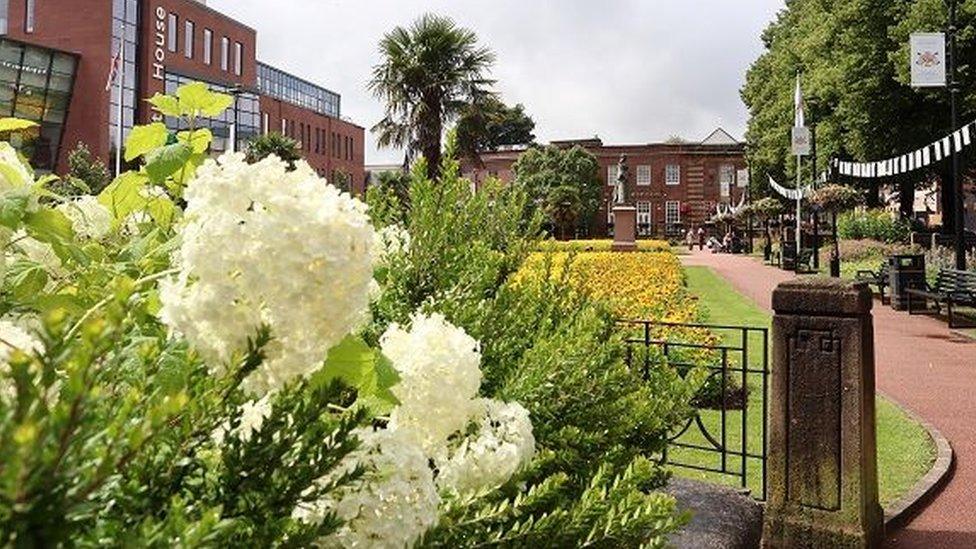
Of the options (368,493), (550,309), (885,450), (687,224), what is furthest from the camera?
(687,224)

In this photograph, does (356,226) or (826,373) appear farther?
(826,373)

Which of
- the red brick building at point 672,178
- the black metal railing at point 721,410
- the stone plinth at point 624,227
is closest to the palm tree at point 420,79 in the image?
the stone plinth at point 624,227

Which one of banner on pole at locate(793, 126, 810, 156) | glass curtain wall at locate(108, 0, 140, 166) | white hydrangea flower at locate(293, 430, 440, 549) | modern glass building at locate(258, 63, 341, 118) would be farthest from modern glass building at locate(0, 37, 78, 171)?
white hydrangea flower at locate(293, 430, 440, 549)

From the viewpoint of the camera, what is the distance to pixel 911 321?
1559cm

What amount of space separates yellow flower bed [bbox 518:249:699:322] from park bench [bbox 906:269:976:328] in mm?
4201

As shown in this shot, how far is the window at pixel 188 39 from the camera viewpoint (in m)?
49.3

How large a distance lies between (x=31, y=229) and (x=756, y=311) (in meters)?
16.2

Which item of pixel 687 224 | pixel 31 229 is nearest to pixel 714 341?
pixel 31 229

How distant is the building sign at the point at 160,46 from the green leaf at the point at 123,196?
157 feet

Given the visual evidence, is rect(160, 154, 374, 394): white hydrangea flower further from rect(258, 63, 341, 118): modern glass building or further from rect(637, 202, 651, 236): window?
rect(637, 202, 651, 236): window

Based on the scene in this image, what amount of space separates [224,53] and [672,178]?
3396cm

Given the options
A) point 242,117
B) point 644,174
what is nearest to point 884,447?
point 242,117

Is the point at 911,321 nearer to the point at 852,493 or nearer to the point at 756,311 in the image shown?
the point at 756,311

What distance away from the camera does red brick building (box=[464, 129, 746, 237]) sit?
66.5 m
